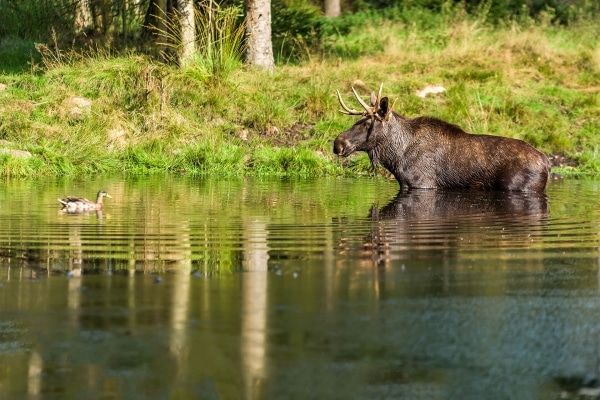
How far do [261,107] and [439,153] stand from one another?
17.7ft

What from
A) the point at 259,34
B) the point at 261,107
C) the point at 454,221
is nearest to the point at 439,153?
the point at 454,221

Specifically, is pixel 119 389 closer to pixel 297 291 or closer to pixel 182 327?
pixel 182 327

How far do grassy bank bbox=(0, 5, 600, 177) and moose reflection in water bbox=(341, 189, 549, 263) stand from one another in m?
4.37

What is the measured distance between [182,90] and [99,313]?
14.3 meters

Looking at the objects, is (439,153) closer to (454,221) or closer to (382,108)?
(382,108)

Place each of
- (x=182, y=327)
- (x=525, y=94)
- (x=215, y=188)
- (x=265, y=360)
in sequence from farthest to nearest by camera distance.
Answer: (x=525, y=94)
(x=215, y=188)
(x=182, y=327)
(x=265, y=360)

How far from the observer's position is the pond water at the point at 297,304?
22.8 ft

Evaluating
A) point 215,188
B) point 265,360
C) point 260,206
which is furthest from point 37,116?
point 265,360

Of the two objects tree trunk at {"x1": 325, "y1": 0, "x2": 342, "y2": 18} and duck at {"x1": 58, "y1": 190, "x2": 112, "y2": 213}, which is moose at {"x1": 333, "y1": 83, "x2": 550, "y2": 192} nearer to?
duck at {"x1": 58, "y1": 190, "x2": 112, "y2": 213}

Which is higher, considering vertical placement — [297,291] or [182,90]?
[182,90]

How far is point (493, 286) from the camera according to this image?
933 cm

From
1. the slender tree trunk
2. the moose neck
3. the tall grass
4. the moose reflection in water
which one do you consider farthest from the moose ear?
the slender tree trunk

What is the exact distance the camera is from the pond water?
6.95 meters

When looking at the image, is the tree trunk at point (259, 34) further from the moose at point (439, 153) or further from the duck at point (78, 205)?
the duck at point (78, 205)
